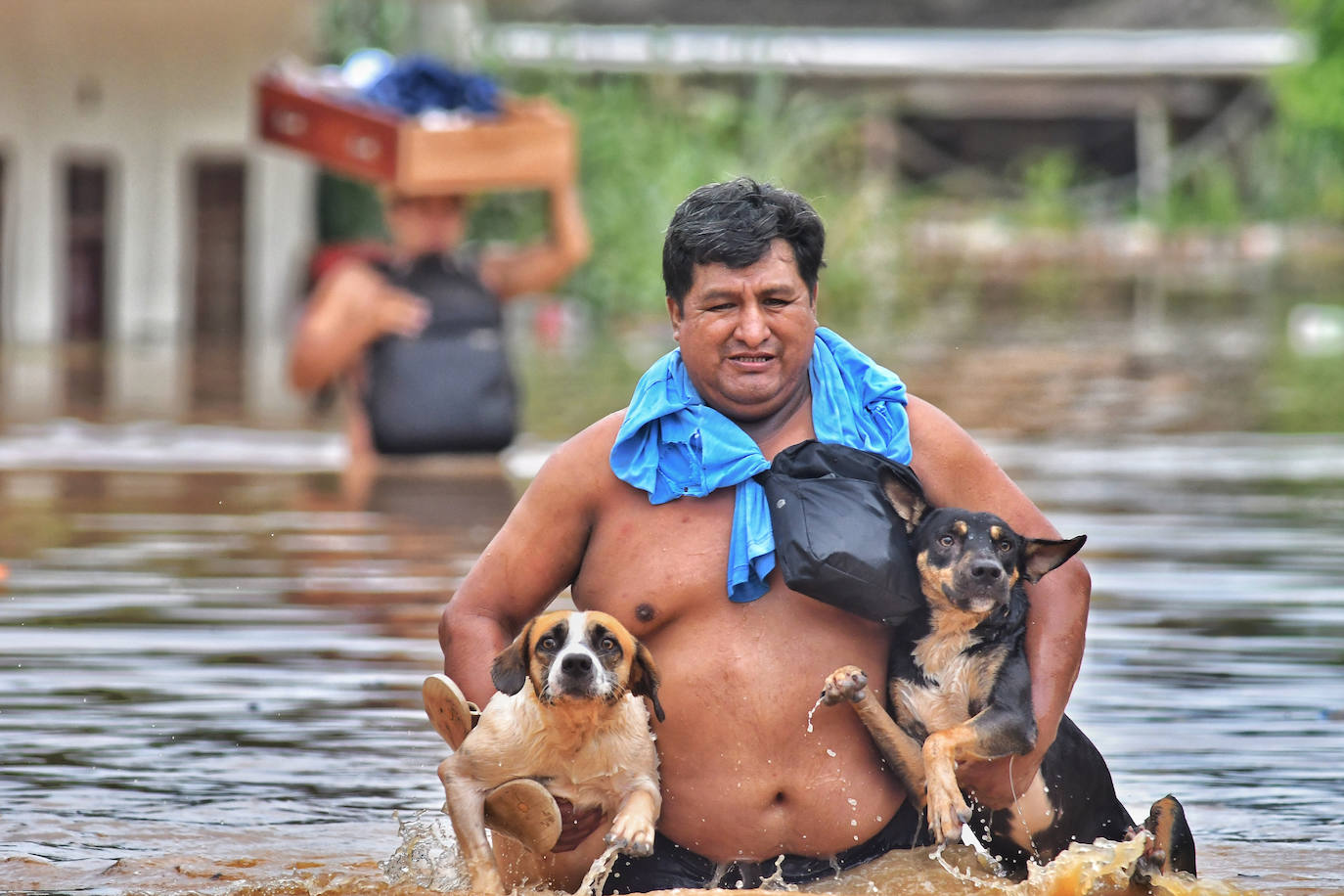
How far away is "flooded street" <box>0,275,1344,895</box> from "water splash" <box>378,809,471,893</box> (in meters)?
0.06

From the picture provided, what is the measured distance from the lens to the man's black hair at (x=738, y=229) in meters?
4.31

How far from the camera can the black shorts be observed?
436 cm

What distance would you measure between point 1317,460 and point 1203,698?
6.79 metres

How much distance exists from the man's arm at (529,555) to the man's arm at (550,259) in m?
→ 6.48

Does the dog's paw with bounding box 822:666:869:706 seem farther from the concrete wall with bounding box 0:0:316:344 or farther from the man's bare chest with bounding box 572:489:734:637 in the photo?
the concrete wall with bounding box 0:0:316:344

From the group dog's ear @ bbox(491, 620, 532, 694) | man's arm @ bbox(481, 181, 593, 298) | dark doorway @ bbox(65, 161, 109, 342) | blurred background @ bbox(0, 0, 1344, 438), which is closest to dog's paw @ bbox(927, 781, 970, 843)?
dog's ear @ bbox(491, 620, 532, 694)

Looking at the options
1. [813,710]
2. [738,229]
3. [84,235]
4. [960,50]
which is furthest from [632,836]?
[960,50]

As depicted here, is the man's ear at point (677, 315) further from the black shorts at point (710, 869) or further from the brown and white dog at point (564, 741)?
the black shorts at point (710, 869)

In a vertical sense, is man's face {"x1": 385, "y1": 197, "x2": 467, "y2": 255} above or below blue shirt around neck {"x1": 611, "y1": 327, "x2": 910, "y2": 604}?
below

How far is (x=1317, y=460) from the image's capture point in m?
13.1

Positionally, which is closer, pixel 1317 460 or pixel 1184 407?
pixel 1317 460

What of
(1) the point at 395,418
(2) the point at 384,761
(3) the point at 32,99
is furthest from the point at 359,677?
(3) the point at 32,99

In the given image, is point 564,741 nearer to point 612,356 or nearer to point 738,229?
point 738,229

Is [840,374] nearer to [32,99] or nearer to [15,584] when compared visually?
[15,584]
